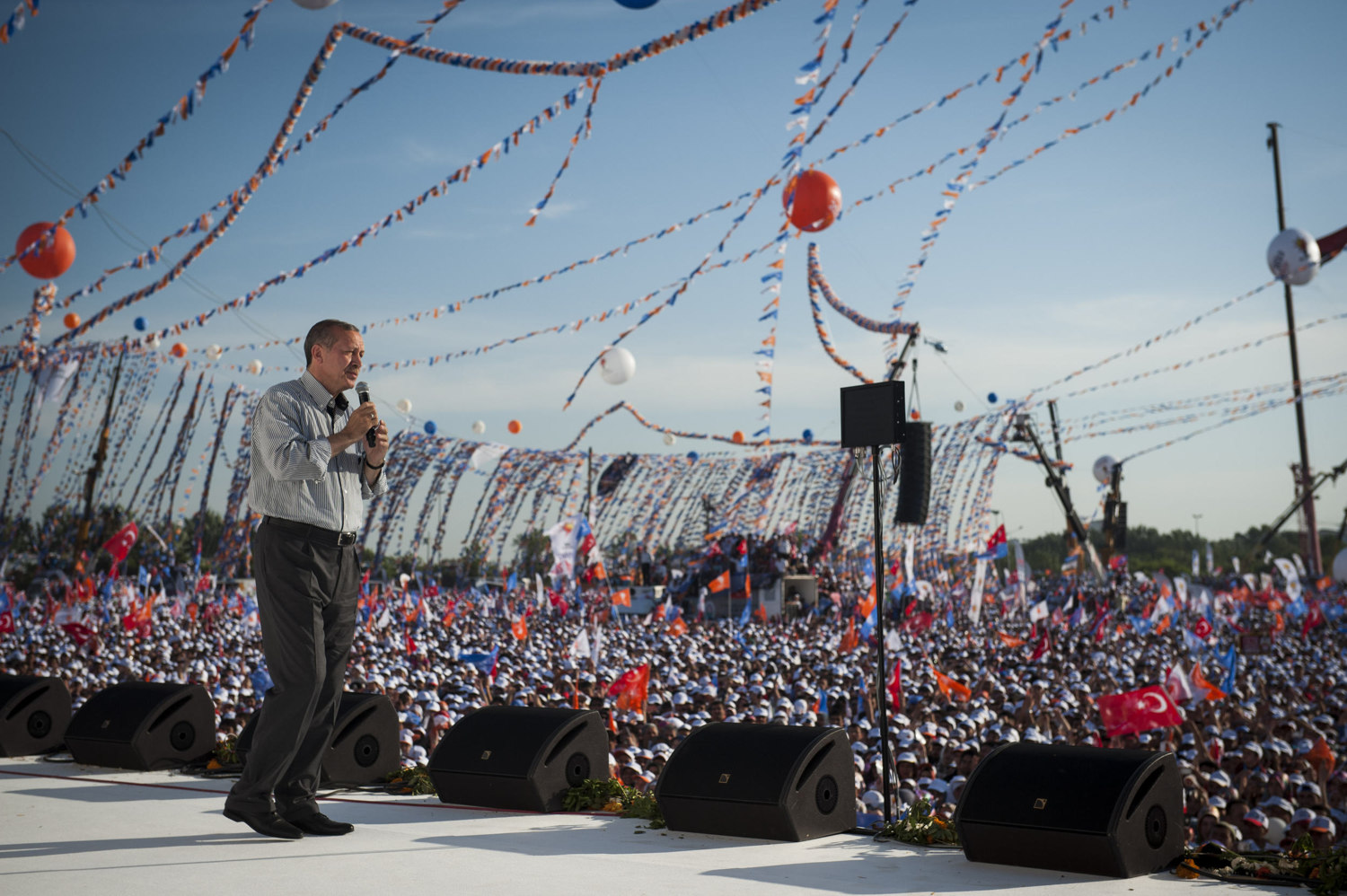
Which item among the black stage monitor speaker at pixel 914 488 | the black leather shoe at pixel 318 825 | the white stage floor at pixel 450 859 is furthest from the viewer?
the black stage monitor speaker at pixel 914 488

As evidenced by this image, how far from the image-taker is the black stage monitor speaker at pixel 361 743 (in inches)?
186

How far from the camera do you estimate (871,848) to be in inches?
144

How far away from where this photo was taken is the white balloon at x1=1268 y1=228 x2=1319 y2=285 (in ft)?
41.3

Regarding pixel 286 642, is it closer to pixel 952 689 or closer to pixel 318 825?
pixel 318 825

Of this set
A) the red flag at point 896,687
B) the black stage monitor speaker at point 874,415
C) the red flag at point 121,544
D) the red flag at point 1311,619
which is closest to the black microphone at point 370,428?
the black stage monitor speaker at point 874,415

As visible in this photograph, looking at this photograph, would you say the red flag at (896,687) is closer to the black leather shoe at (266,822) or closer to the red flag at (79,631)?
the black leather shoe at (266,822)

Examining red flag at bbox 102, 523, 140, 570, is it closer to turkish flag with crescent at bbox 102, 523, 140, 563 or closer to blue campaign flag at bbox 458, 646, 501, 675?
turkish flag with crescent at bbox 102, 523, 140, 563

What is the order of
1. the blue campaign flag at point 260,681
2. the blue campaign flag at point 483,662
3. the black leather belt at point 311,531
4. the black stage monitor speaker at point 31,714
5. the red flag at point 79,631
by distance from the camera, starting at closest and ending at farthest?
1. the black leather belt at point 311,531
2. the black stage monitor speaker at point 31,714
3. the blue campaign flag at point 260,681
4. the blue campaign flag at point 483,662
5. the red flag at point 79,631

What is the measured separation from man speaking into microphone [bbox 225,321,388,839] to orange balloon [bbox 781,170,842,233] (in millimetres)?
6064

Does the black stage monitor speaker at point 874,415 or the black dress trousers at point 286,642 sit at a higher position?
the black stage monitor speaker at point 874,415

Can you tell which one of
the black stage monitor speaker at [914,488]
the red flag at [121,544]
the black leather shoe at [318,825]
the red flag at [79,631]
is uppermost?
the black stage monitor speaker at [914,488]

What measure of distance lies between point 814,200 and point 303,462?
6552mm

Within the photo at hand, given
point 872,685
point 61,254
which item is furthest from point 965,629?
point 61,254

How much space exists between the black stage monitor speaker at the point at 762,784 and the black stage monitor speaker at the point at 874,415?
1277mm
